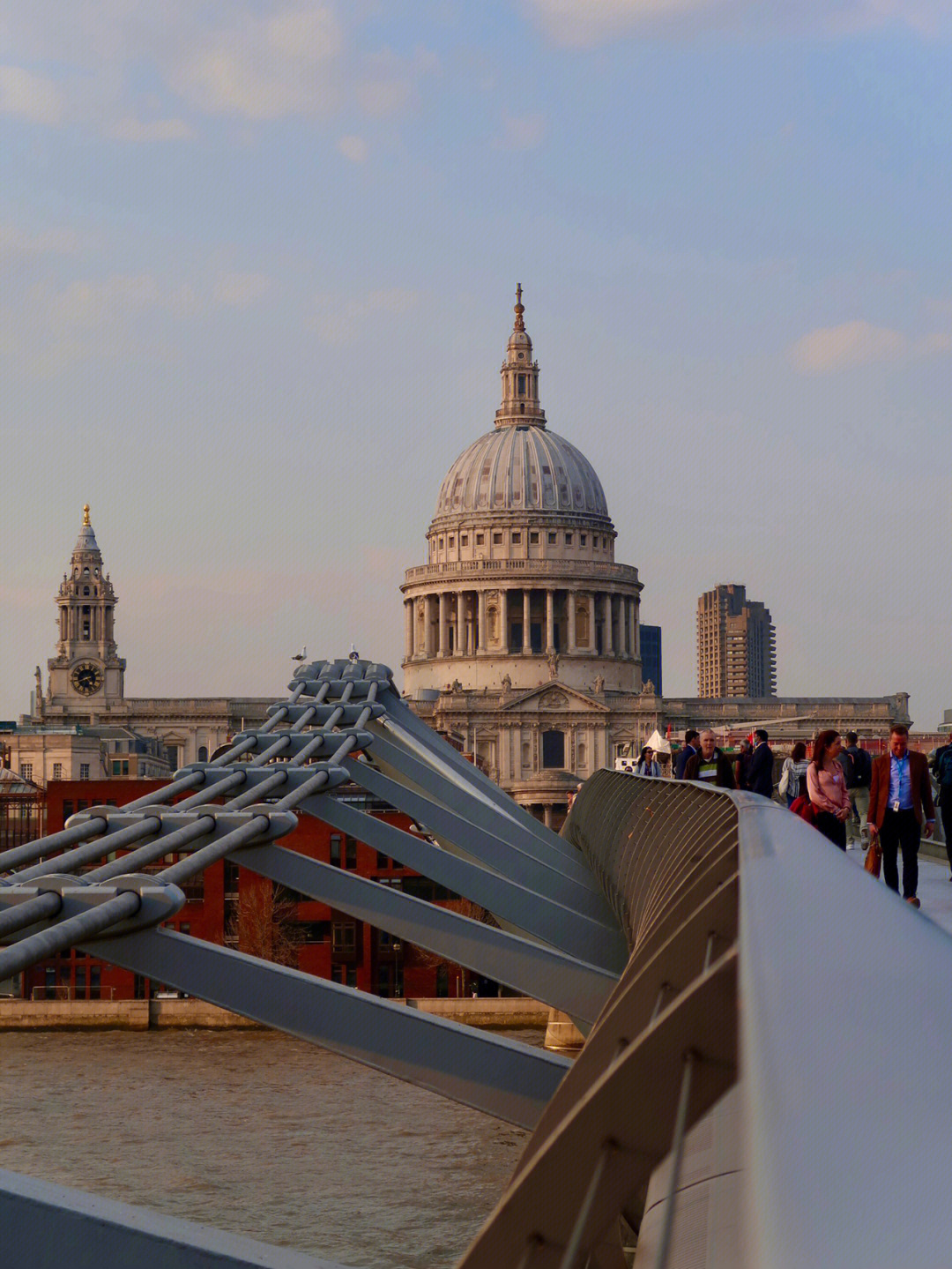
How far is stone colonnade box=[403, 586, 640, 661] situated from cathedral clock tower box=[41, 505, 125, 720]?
810 inches

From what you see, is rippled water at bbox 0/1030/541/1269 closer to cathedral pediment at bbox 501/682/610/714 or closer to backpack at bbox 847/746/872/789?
backpack at bbox 847/746/872/789

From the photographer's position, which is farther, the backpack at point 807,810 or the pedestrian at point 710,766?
the pedestrian at point 710,766

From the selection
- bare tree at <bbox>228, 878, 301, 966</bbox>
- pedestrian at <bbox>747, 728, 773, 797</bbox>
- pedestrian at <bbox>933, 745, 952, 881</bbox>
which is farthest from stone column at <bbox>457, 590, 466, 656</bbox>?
pedestrian at <bbox>933, 745, 952, 881</bbox>

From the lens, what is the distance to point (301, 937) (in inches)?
2046

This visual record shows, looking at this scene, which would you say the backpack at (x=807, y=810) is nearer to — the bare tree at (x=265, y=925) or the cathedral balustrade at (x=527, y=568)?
the bare tree at (x=265, y=925)

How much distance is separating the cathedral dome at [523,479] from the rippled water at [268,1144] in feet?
301

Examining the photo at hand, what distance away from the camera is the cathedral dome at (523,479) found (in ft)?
433

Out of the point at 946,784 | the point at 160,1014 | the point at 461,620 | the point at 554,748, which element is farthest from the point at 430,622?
the point at 946,784

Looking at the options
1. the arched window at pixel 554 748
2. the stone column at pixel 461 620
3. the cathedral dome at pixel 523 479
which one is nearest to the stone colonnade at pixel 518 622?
the stone column at pixel 461 620

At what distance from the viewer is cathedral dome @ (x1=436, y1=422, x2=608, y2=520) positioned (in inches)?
5202

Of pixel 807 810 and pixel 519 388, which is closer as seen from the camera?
pixel 807 810

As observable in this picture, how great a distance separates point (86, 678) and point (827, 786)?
367ft

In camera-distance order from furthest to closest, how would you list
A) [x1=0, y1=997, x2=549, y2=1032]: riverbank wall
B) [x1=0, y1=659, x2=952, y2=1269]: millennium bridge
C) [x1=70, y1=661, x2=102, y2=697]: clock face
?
[x1=70, y1=661, x2=102, y2=697]: clock face
[x1=0, y1=997, x2=549, y2=1032]: riverbank wall
[x1=0, y1=659, x2=952, y2=1269]: millennium bridge

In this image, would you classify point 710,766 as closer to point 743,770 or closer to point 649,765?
point 743,770
